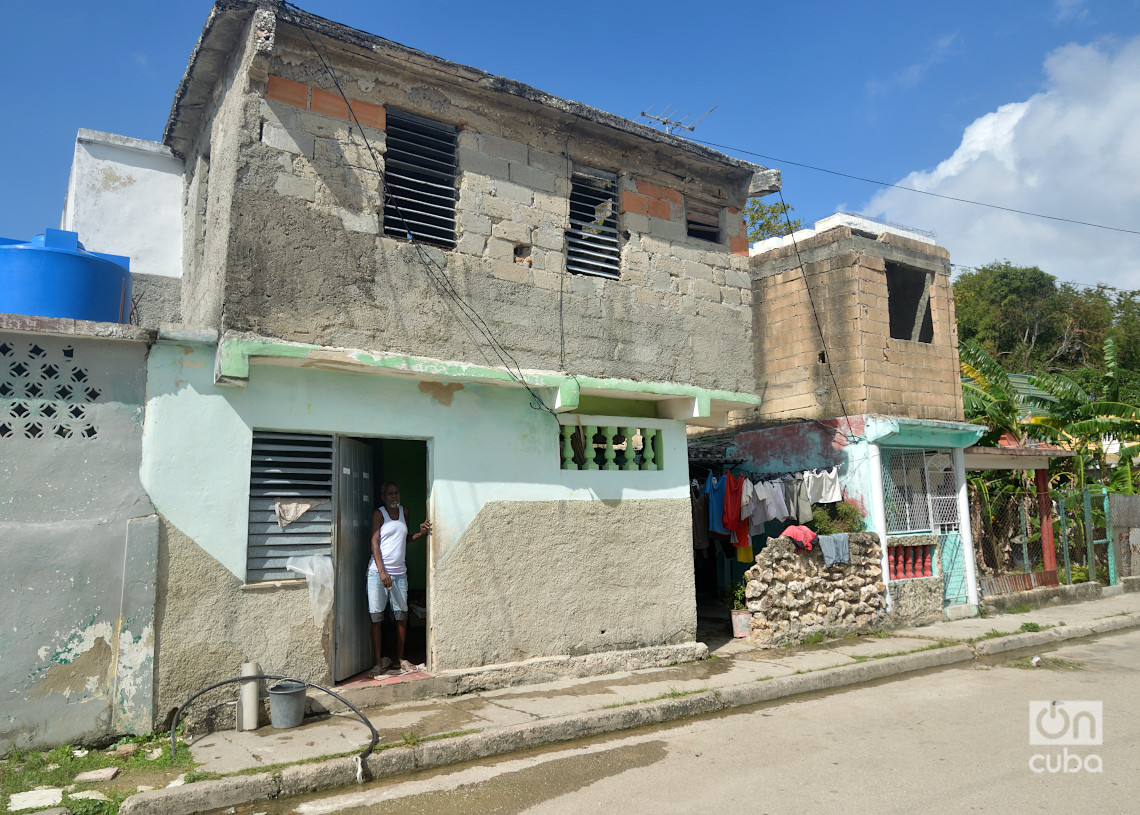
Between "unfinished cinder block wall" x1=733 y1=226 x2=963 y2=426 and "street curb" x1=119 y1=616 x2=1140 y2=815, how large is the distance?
4.08 meters

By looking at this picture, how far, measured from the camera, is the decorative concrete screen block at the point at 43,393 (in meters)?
5.36

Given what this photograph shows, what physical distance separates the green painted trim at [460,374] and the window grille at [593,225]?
134 cm

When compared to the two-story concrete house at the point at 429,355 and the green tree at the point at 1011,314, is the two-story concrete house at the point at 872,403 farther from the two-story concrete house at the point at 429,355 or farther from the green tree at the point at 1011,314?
the green tree at the point at 1011,314

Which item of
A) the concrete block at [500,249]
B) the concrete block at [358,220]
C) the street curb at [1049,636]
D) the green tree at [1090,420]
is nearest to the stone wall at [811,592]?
the street curb at [1049,636]

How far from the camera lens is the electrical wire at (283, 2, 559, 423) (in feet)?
22.6

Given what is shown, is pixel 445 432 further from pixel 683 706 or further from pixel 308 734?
pixel 683 706

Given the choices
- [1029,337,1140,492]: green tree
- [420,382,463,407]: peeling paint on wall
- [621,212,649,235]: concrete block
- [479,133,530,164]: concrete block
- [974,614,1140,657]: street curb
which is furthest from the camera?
[1029,337,1140,492]: green tree

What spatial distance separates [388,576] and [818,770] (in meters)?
3.87

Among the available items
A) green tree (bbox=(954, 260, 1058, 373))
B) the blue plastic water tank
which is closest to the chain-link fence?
the blue plastic water tank

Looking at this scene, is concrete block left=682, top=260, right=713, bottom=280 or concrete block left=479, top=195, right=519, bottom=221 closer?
concrete block left=479, top=195, right=519, bottom=221

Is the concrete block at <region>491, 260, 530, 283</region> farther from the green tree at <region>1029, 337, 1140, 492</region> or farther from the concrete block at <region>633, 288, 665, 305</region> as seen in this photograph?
the green tree at <region>1029, 337, 1140, 492</region>

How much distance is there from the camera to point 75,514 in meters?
5.43

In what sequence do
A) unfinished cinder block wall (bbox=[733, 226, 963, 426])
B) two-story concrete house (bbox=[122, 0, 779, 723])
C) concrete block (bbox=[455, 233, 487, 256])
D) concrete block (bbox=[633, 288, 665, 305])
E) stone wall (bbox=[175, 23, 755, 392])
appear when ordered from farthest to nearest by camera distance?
1. unfinished cinder block wall (bbox=[733, 226, 963, 426])
2. concrete block (bbox=[633, 288, 665, 305])
3. concrete block (bbox=[455, 233, 487, 256])
4. stone wall (bbox=[175, 23, 755, 392])
5. two-story concrete house (bbox=[122, 0, 779, 723])

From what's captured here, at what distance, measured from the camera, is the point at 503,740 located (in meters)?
5.59
